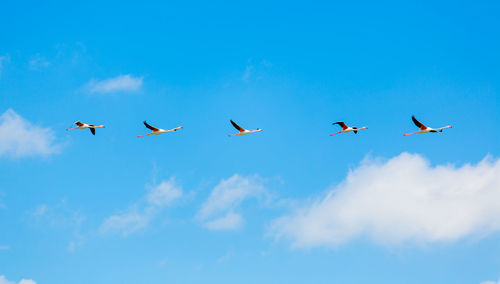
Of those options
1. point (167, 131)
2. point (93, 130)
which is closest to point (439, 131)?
point (167, 131)

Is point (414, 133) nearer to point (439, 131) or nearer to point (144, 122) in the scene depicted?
point (439, 131)

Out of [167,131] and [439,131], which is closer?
[439,131]

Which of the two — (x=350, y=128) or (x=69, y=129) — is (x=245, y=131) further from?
(x=69, y=129)

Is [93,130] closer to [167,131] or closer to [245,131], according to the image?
[167,131]

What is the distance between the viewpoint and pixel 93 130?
120 metres

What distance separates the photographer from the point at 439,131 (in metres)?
110

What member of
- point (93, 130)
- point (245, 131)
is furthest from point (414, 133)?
point (93, 130)

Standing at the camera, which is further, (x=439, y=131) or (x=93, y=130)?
(x=93, y=130)

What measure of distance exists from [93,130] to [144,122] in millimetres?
11587

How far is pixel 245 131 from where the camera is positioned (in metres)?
117

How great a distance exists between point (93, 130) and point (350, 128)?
4135 cm

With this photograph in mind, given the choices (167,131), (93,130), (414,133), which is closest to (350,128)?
(414,133)

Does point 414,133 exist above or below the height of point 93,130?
below

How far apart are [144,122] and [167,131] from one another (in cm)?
526
